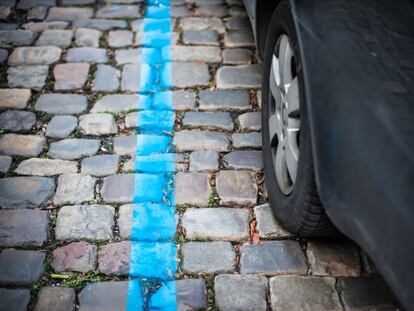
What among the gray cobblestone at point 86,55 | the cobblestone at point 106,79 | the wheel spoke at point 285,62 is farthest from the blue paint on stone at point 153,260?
the gray cobblestone at point 86,55

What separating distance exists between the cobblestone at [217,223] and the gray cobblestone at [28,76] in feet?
5.36

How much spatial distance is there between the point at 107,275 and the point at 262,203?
95 centimetres

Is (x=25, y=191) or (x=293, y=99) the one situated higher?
(x=293, y=99)

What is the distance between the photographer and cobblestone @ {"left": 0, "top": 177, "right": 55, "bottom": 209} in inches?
109

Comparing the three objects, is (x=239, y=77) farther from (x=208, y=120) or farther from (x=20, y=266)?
(x=20, y=266)

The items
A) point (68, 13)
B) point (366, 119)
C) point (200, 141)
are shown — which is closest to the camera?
point (366, 119)

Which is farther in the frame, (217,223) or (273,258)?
(217,223)

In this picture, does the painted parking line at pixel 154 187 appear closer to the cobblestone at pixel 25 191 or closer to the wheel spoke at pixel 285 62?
the cobblestone at pixel 25 191

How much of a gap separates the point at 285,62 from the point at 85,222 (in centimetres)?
137

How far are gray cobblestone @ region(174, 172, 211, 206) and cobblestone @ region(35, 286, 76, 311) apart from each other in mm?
777

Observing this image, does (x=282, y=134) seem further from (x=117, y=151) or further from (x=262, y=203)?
(x=117, y=151)

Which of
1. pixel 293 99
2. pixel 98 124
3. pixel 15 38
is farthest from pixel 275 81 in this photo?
pixel 15 38

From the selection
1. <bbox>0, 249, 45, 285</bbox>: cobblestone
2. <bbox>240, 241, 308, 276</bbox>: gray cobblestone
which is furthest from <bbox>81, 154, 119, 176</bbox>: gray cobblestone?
<bbox>240, 241, 308, 276</bbox>: gray cobblestone

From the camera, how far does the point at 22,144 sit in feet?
10.2
